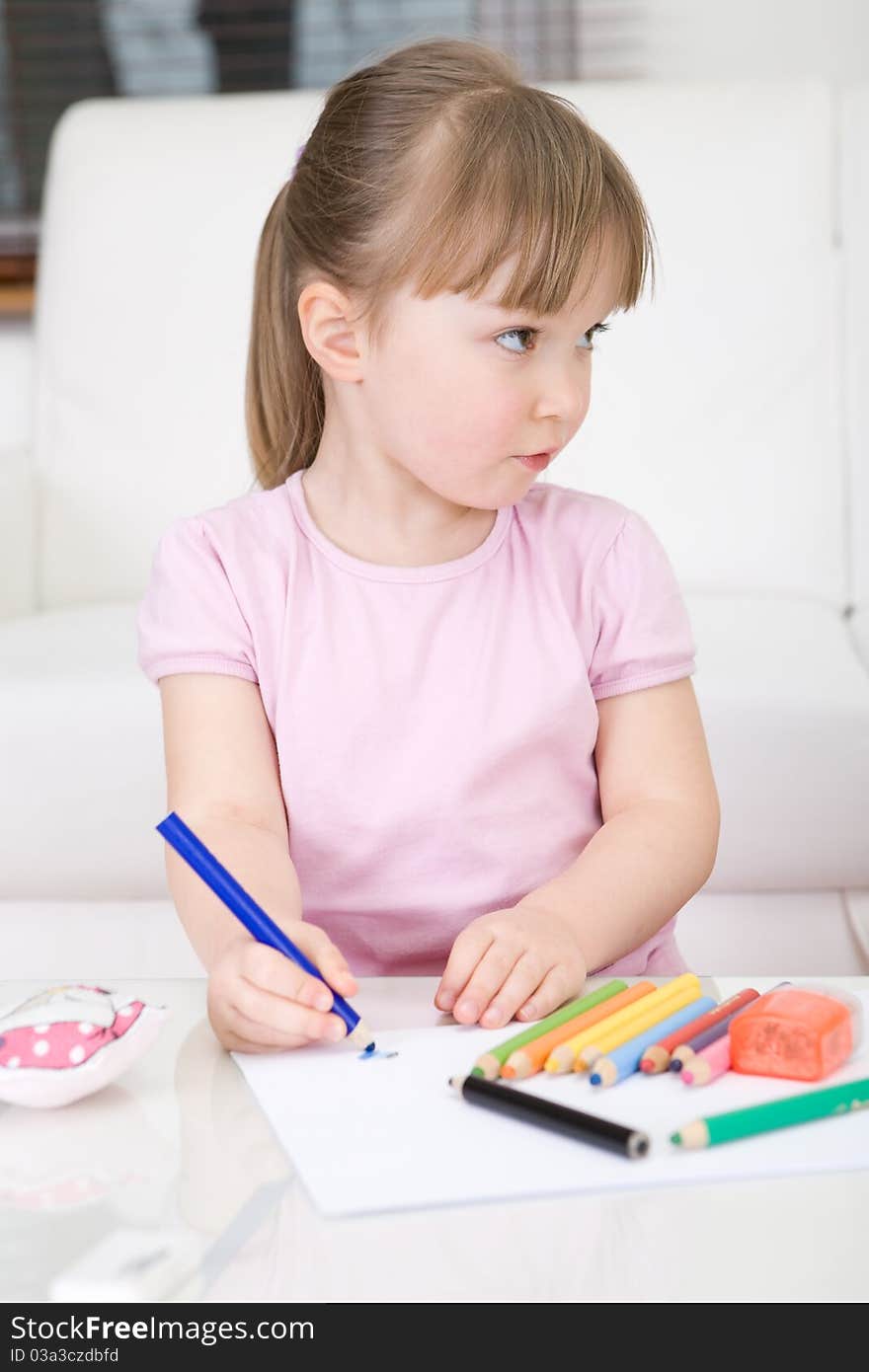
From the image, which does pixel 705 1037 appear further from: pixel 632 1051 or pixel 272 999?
pixel 272 999

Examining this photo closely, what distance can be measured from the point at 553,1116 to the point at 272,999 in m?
0.14

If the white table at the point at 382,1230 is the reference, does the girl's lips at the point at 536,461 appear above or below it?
above

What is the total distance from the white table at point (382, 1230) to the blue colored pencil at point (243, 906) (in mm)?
66

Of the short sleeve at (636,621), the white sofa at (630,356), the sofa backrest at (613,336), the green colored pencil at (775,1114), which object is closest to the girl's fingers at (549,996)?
the green colored pencil at (775,1114)

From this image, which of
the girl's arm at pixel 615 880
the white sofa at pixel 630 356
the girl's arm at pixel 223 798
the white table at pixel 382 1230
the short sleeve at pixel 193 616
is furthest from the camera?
the white sofa at pixel 630 356

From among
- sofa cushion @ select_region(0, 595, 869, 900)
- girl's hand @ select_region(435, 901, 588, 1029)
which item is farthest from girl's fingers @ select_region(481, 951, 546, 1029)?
sofa cushion @ select_region(0, 595, 869, 900)

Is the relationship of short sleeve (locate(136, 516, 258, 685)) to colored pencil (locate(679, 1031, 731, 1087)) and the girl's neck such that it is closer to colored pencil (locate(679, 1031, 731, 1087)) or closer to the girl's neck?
the girl's neck

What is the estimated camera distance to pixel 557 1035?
614mm

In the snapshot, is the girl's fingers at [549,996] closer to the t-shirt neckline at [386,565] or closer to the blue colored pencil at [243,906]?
the blue colored pencil at [243,906]

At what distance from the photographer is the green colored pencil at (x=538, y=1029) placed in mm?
588

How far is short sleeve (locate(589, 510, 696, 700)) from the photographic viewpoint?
0.94 meters

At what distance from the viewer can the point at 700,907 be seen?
137 centimetres

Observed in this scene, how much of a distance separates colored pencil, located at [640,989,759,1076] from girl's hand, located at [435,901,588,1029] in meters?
0.08

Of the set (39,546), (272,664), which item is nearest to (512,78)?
(272,664)
